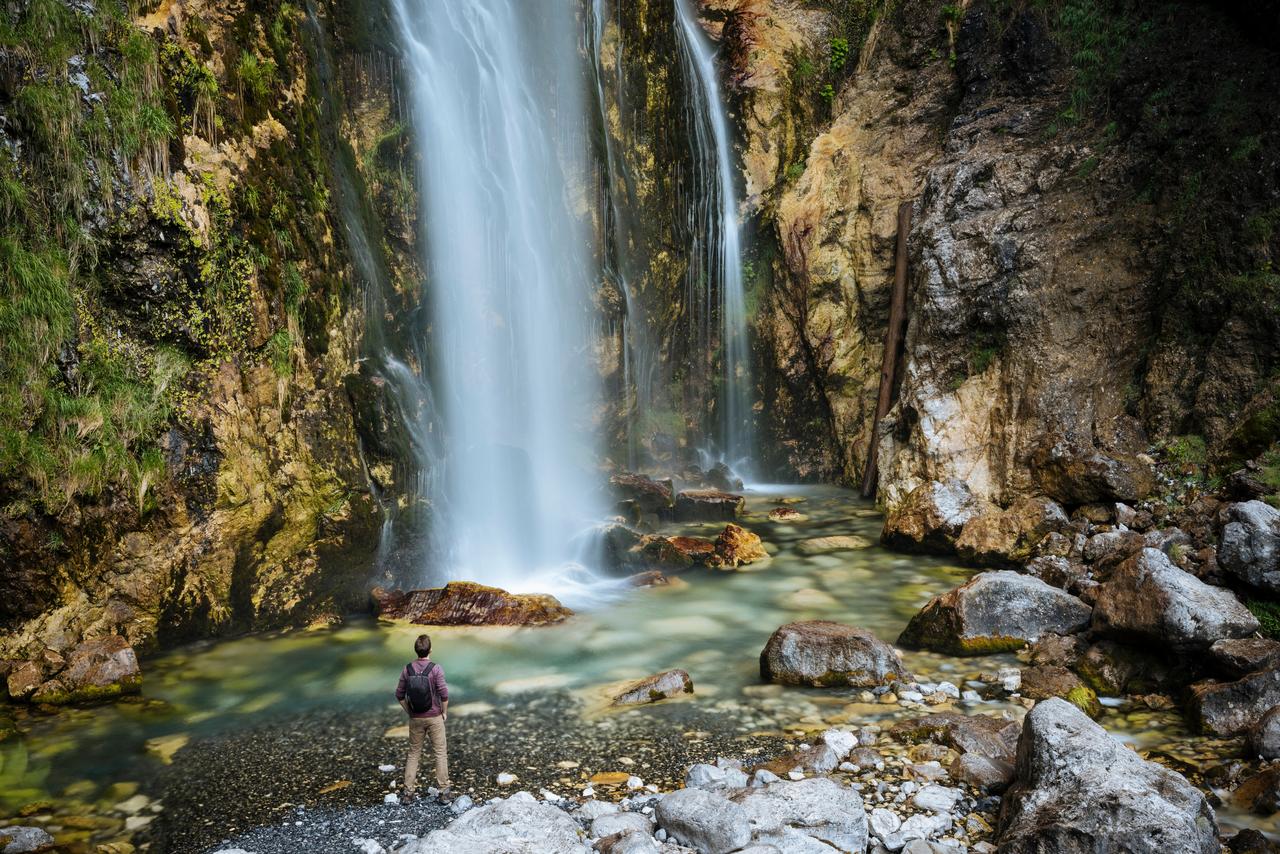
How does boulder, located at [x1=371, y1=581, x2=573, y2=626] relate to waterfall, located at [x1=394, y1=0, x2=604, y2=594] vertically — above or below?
below

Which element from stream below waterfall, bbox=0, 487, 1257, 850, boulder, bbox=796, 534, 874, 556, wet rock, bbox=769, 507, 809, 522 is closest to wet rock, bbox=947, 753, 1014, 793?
stream below waterfall, bbox=0, 487, 1257, 850

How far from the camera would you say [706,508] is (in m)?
13.6

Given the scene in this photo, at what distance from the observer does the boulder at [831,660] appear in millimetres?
6281

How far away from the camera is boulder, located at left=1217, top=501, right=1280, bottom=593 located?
19.8 feet

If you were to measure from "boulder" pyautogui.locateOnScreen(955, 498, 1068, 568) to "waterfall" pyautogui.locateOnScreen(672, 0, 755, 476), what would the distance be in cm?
821

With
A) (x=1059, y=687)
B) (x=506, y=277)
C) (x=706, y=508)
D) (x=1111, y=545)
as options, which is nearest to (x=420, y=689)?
(x=1059, y=687)

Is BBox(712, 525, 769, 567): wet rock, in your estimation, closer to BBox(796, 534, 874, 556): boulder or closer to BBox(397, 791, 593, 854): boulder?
BBox(796, 534, 874, 556): boulder

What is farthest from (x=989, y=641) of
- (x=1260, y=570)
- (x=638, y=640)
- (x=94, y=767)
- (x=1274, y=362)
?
(x=94, y=767)

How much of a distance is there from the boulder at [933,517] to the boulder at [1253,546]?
394cm

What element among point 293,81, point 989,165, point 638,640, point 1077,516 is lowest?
point 638,640

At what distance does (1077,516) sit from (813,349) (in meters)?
7.94

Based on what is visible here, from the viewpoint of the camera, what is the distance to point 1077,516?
30.6 ft

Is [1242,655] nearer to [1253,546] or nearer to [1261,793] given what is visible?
[1253,546]

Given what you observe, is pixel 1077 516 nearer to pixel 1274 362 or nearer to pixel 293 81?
pixel 1274 362
